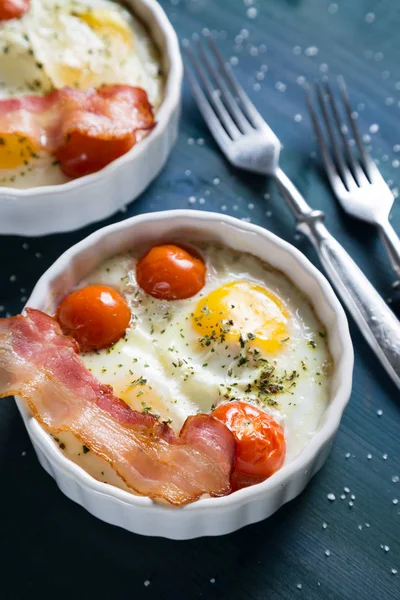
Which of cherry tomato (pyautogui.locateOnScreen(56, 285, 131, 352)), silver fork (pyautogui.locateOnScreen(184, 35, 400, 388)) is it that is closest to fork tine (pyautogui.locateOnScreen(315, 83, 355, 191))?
silver fork (pyautogui.locateOnScreen(184, 35, 400, 388))

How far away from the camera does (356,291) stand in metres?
2.20

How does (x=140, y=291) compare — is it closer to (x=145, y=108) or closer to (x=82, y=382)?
(x=82, y=382)

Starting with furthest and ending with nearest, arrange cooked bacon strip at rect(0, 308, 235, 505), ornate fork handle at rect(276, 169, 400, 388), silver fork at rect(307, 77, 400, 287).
Answer: silver fork at rect(307, 77, 400, 287) < ornate fork handle at rect(276, 169, 400, 388) < cooked bacon strip at rect(0, 308, 235, 505)

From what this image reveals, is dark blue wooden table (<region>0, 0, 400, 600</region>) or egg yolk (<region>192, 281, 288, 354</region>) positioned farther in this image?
egg yolk (<region>192, 281, 288, 354</region>)

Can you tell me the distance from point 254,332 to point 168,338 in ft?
0.69

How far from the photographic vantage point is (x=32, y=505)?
1974 millimetres

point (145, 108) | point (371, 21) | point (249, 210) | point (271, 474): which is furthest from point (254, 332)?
point (371, 21)

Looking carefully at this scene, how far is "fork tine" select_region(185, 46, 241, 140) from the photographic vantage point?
259cm

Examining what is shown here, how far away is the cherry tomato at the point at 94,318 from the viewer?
2.01m

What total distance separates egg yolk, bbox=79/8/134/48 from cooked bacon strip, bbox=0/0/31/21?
0.61ft

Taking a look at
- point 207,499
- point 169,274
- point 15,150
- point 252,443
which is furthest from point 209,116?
point 207,499

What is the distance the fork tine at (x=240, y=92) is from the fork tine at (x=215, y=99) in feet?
0.19

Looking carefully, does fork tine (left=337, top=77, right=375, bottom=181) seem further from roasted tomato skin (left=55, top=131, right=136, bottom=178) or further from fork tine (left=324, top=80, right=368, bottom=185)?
roasted tomato skin (left=55, top=131, right=136, bottom=178)

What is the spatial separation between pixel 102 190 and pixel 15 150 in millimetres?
260
